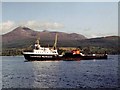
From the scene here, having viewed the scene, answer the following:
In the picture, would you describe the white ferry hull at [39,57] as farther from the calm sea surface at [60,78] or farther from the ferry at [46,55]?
the calm sea surface at [60,78]

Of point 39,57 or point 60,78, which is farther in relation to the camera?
point 39,57

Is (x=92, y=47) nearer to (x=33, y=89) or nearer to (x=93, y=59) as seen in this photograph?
(x=93, y=59)

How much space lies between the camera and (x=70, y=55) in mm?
61219

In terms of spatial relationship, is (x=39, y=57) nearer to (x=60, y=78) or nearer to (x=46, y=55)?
(x=46, y=55)

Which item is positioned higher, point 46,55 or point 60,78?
point 46,55

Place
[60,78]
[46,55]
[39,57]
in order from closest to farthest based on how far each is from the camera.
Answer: [60,78]
[39,57]
[46,55]

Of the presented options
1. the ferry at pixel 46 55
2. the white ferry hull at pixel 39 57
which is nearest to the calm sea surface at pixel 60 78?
the white ferry hull at pixel 39 57

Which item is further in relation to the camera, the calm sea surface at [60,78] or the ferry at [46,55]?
the ferry at [46,55]

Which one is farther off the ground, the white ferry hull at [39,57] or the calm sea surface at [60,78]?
the white ferry hull at [39,57]

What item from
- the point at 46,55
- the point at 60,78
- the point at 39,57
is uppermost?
the point at 46,55

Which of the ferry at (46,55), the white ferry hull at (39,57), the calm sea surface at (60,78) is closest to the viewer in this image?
the calm sea surface at (60,78)

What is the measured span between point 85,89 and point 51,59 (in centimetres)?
3879

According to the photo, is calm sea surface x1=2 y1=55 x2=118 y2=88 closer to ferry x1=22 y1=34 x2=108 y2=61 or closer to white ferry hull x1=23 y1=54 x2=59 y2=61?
white ferry hull x1=23 y1=54 x2=59 y2=61

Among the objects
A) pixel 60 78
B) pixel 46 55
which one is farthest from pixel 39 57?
pixel 60 78
